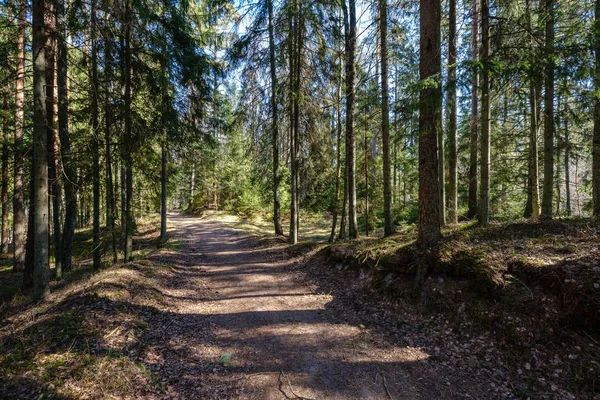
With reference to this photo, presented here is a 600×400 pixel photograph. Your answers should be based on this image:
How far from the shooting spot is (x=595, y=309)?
370cm

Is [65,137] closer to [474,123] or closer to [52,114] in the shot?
[52,114]

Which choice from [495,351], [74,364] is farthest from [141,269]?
[495,351]

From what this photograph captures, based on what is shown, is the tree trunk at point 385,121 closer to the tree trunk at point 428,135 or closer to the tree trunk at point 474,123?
the tree trunk at point 474,123

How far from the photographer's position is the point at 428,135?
5.97 m

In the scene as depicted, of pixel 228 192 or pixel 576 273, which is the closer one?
pixel 576 273

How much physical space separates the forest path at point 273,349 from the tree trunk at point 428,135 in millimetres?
2123

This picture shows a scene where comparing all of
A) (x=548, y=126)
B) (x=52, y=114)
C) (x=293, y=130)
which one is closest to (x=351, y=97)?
(x=293, y=130)

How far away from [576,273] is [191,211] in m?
33.3

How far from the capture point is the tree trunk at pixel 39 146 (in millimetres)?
5645

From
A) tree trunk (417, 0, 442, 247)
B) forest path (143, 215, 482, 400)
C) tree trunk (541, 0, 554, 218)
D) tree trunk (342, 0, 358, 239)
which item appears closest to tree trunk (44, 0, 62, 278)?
forest path (143, 215, 482, 400)

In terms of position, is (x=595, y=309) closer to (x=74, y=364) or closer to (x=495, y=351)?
(x=495, y=351)

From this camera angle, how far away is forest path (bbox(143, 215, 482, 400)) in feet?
11.8

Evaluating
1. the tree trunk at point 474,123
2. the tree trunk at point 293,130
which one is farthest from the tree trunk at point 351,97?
the tree trunk at point 474,123

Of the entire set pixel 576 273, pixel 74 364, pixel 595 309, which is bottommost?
pixel 74 364
